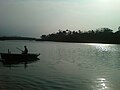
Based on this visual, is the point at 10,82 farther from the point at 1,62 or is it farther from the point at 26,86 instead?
the point at 1,62


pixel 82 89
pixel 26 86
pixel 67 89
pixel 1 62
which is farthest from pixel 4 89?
pixel 1 62

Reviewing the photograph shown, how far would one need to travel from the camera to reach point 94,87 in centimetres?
2089

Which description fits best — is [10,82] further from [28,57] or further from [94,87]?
[28,57]

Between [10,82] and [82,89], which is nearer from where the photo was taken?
[82,89]

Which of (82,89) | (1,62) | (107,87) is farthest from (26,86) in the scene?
(1,62)

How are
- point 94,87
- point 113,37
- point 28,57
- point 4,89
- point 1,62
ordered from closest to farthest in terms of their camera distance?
point 4,89 → point 94,87 → point 1,62 → point 28,57 → point 113,37

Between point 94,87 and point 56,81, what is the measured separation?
3.74m

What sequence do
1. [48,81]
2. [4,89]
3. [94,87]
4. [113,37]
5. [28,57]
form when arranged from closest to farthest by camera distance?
1. [4,89]
2. [94,87]
3. [48,81]
4. [28,57]
5. [113,37]

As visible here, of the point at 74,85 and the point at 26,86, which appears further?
the point at 74,85

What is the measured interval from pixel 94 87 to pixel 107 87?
1.22m

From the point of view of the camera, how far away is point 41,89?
18.8 metres

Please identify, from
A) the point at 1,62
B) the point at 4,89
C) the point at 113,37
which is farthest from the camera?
the point at 113,37

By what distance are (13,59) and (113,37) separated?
6490 inches

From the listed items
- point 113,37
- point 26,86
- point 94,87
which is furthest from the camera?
point 113,37
